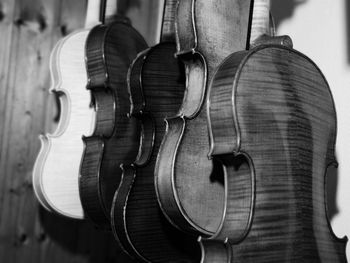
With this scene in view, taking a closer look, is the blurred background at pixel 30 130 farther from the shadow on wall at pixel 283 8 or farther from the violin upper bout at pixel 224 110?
the violin upper bout at pixel 224 110

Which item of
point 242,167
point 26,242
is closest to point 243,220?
point 242,167

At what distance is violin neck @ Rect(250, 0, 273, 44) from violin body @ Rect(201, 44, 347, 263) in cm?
19

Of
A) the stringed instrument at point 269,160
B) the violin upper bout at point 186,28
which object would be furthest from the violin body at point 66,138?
the stringed instrument at point 269,160

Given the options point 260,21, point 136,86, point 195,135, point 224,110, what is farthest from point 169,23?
point 224,110

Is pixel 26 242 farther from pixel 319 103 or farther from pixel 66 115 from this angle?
pixel 319 103

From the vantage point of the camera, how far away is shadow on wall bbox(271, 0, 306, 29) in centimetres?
231

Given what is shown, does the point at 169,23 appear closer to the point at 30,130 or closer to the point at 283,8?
the point at 283,8

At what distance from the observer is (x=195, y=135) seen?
5.95 feet

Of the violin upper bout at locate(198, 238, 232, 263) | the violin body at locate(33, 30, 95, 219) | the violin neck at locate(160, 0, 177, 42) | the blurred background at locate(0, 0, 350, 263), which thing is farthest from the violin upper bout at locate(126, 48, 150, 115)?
the blurred background at locate(0, 0, 350, 263)

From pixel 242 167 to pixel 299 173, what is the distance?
6.7 inches

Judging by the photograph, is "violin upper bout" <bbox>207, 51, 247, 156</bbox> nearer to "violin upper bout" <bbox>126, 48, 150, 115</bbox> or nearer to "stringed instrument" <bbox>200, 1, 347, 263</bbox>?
"stringed instrument" <bbox>200, 1, 347, 263</bbox>

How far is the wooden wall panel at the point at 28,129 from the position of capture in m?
2.72

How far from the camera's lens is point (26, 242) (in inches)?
108

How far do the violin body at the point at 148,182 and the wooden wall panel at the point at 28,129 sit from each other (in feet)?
2.77
